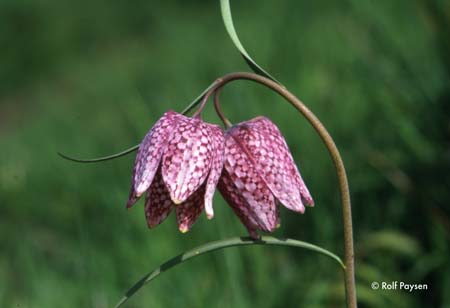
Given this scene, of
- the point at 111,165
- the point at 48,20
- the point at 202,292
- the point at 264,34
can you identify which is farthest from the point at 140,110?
the point at 48,20

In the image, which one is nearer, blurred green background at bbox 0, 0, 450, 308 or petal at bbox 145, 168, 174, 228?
petal at bbox 145, 168, 174, 228

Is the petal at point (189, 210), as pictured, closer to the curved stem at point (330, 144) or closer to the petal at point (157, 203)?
the petal at point (157, 203)

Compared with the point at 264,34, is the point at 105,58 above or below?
below

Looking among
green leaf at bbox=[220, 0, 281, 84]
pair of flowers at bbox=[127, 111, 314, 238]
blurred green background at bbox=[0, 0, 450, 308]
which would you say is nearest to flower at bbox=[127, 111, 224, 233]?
pair of flowers at bbox=[127, 111, 314, 238]

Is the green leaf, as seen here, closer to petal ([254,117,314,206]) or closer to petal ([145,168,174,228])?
petal ([254,117,314,206])

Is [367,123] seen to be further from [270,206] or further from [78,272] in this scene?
[270,206]

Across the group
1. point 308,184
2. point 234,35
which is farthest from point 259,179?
point 308,184

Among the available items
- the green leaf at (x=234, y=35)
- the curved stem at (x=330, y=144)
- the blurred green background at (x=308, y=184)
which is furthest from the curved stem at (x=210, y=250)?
the blurred green background at (x=308, y=184)
